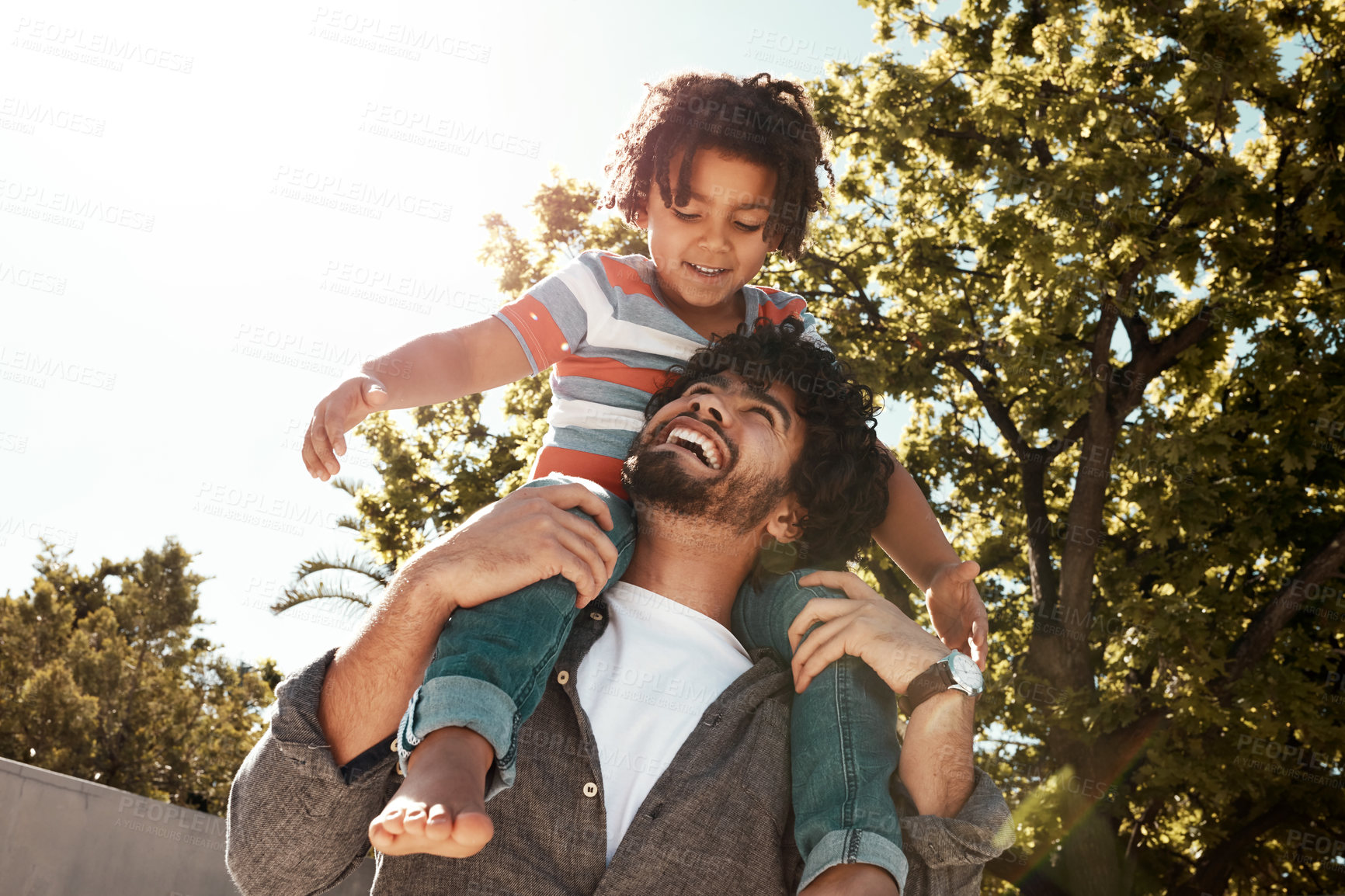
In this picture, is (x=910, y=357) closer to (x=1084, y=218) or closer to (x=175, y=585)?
(x=1084, y=218)

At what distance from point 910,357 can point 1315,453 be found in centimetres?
406

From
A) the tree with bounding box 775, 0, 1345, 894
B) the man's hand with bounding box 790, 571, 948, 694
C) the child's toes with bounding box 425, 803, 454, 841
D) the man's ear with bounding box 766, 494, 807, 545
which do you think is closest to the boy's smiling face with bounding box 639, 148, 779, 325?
the man's ear with bounding box 766, 494, 807, 545

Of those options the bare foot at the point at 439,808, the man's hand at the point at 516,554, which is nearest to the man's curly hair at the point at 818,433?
the man's hand at the point at 516,554

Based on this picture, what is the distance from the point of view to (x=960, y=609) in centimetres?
270

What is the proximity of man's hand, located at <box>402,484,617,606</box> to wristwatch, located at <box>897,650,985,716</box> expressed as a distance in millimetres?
796

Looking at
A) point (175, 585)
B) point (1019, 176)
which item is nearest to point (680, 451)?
point (1019, 176)

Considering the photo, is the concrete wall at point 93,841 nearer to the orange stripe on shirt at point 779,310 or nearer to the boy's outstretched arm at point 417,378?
the boy's outstretched arm at point 417,378

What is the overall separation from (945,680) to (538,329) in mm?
1581

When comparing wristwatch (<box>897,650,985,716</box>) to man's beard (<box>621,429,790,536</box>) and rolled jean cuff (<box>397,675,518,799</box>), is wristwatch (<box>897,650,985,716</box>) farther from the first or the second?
rolled jean cuff (<box>397,675,518,799</box>)

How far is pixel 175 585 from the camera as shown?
21.4 m

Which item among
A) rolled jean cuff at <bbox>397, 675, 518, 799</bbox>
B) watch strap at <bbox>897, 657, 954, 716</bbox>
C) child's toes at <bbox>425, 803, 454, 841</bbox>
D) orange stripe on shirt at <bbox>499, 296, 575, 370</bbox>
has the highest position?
orange stripe on shirt at <bbox>499, 296, 575, 370</bbox>

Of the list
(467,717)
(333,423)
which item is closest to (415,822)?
(467,717)

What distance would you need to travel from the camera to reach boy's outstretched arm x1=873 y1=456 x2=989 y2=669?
269 centimetres

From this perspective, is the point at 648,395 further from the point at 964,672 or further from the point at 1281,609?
the point at 1281,609
